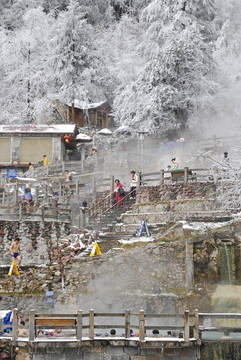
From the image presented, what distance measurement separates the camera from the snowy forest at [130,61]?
39.6 metres

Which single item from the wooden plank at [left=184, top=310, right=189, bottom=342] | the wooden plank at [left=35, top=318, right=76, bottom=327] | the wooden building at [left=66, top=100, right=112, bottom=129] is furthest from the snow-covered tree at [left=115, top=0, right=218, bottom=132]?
the wooden plank at [left=184, top=310, right=189, bottom=342]

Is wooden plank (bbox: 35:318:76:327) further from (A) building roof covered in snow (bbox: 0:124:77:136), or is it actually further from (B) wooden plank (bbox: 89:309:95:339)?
(A) building roof covered in snow (bbox: 0:124:77:136)

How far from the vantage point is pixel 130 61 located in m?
55.2

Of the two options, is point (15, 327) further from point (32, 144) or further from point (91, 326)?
point (32, 144)

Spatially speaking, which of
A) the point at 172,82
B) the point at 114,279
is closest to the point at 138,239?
the point at 114,279

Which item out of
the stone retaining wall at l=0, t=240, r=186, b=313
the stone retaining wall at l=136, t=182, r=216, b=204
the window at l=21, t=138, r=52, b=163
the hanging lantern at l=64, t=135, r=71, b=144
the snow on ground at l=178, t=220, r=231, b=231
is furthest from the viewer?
the hanging lantern at l=64, t=135, r=71, b=144

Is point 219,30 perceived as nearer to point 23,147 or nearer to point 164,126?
point 164,126

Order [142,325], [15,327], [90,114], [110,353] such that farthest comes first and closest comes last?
[90,114] < [110,353] < [15,327] < [142,325]

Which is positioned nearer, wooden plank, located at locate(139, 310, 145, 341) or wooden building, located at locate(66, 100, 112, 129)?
wooden plank, located at locate(139, 310, 145, 341)

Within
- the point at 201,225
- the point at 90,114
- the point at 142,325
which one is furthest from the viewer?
the point at 90,114

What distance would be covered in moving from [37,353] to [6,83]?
41.4 m

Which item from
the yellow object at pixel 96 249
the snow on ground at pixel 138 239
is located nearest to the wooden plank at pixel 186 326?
the snow on ground at pixel 138 239

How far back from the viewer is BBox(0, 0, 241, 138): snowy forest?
3959 centimetres

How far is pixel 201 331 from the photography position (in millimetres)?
16672
